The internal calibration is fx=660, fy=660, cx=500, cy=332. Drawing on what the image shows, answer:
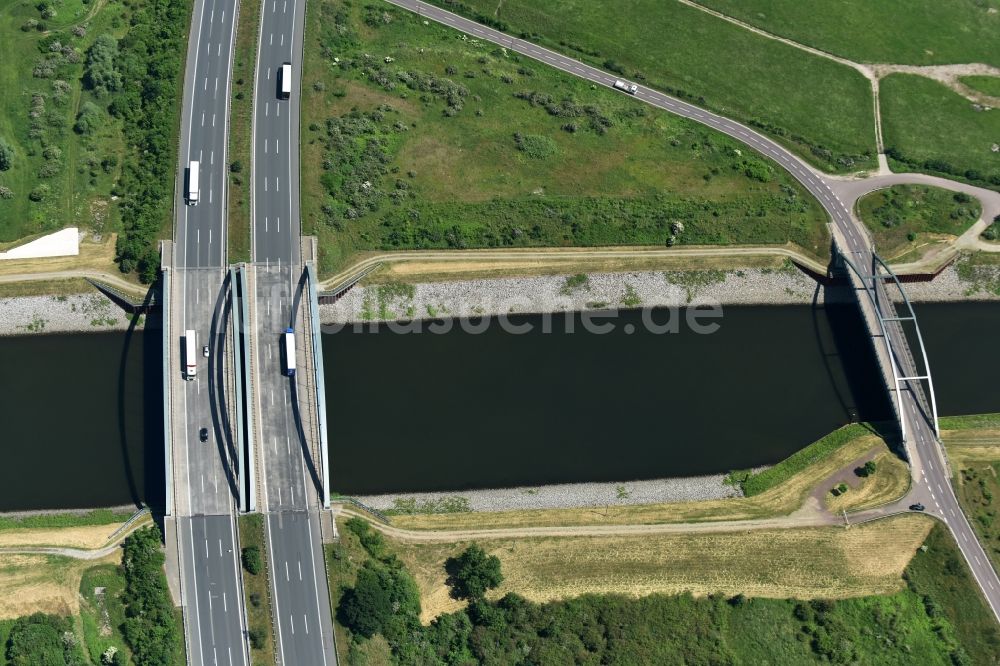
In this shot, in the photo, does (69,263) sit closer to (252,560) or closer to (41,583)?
(41,583)

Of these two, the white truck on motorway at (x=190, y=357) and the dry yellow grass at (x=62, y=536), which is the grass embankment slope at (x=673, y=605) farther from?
the white truck on motorway at (x=190, y=357)

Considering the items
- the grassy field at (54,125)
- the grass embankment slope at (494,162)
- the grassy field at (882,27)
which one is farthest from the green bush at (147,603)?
the grassy field at (882,27)

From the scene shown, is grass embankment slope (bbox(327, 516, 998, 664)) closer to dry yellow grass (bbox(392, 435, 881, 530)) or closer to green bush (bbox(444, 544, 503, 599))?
green bush (bbox(444, 544, 503, 599))

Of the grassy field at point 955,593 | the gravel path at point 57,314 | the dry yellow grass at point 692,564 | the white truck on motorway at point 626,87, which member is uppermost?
the white truck on motorway at point 626,87

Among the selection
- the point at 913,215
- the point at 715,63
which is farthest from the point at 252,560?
the point at 913,215

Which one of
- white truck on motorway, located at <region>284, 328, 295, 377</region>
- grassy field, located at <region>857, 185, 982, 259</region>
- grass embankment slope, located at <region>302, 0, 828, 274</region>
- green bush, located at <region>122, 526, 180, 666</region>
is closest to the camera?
green bush, located at <region>122, 526, 180, 666</region>

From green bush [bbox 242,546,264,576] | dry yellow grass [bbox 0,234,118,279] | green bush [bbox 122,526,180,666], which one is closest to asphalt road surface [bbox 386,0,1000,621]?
dry yellow grass [bbox 0,234,118,279]

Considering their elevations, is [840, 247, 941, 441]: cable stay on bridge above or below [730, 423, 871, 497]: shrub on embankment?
above

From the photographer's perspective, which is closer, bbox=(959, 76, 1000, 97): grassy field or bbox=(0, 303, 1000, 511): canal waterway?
bbox=(0, 303, 1000, 511): canal waterway

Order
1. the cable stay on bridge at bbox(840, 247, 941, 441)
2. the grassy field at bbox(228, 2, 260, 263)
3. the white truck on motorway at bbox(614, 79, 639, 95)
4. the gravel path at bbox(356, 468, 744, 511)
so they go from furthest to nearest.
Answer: the white truck on motorway at bbox(614, 79, 639, 95) < the cable stay on bridge at bbox(840, 247, 941, 441) < the grassy field at bbox(228, 2, 260, 263) < the gravel path at bbox(356, 468, 744, 511)
